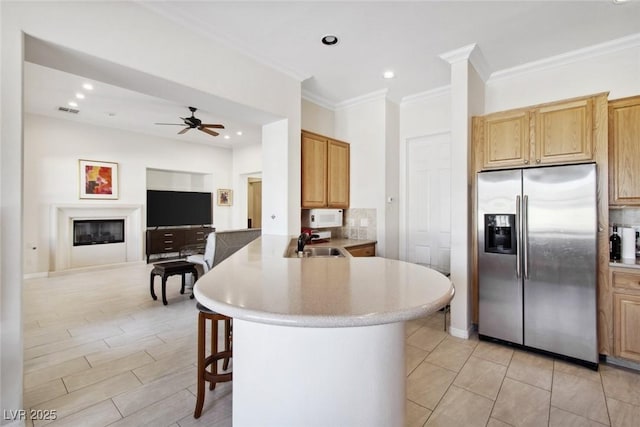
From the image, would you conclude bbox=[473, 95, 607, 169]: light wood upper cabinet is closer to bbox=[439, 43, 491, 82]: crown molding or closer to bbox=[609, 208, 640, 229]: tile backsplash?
bbox=[439, 43, 491, 82]: crown molding

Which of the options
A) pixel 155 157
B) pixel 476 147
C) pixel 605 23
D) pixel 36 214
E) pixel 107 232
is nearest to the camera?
pixel 605 23

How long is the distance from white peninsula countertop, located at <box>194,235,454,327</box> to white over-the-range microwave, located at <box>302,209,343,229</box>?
2.39m

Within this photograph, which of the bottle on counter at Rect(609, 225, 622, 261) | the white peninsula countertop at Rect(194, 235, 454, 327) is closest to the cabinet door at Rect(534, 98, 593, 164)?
the bottle on counter at Rect(609, 225, 622, 261)

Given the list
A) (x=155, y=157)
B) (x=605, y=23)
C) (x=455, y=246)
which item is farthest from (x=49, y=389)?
(x=155, y=157)

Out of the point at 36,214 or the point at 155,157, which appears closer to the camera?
the point at 36,214

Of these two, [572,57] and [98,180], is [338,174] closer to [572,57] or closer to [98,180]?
[572,57]

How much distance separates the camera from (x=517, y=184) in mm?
2674

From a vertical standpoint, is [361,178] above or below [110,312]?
above

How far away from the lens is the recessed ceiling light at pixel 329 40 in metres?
2.73

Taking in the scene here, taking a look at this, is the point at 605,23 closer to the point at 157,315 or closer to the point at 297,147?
the point at 297,147

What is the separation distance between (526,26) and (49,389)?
189 inches

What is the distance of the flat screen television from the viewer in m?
7.02

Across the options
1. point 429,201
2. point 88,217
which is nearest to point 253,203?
point 88,217

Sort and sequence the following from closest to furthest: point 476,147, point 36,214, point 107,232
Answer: point 476,147
point 36,214
point 107,232
